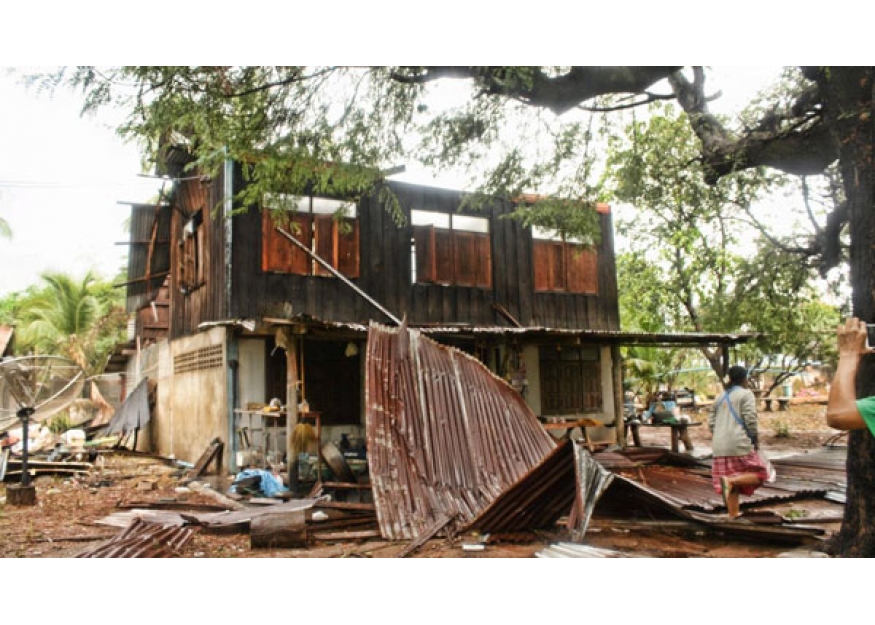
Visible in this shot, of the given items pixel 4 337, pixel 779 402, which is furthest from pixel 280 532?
pixel 4 337

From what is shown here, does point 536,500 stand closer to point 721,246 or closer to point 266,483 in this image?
point 266,483

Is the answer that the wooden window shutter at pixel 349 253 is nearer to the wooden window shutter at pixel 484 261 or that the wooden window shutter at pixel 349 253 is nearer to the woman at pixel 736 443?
the wooden window shutter at pixel 484 261

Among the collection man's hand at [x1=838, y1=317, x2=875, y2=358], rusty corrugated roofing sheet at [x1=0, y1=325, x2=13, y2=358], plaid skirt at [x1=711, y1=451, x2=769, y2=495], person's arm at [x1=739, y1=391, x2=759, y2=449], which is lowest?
plaid skirt at [x1=711, y1=451, x2=769, y2=495]

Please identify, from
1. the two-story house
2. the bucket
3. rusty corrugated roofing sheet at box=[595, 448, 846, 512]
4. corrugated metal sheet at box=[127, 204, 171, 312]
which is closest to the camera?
rusty corrugated roofing sheet at box=[595, 448, 846, 512]

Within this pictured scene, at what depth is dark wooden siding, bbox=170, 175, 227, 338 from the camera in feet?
31.7

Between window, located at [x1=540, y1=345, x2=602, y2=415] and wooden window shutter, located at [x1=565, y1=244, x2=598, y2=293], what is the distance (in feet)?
3.94

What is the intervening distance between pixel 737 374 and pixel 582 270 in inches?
296

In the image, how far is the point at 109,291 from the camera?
2130 centimetres

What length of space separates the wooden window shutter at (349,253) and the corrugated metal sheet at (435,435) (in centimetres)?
416

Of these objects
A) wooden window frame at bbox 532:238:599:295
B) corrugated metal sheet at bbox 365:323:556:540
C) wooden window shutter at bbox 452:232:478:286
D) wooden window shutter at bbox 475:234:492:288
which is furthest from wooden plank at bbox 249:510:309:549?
wooden window frame at bbox 532:238:599:295

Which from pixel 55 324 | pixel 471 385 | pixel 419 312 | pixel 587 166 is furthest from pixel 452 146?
pixel 55 324

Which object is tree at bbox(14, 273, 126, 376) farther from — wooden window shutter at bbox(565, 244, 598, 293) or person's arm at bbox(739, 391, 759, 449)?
person's arm at bbox(739, 391, 759, 449)

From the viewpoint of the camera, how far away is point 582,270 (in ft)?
41.0

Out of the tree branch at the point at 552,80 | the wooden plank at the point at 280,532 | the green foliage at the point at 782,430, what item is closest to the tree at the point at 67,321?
the wooden plank at the point at 280,532
